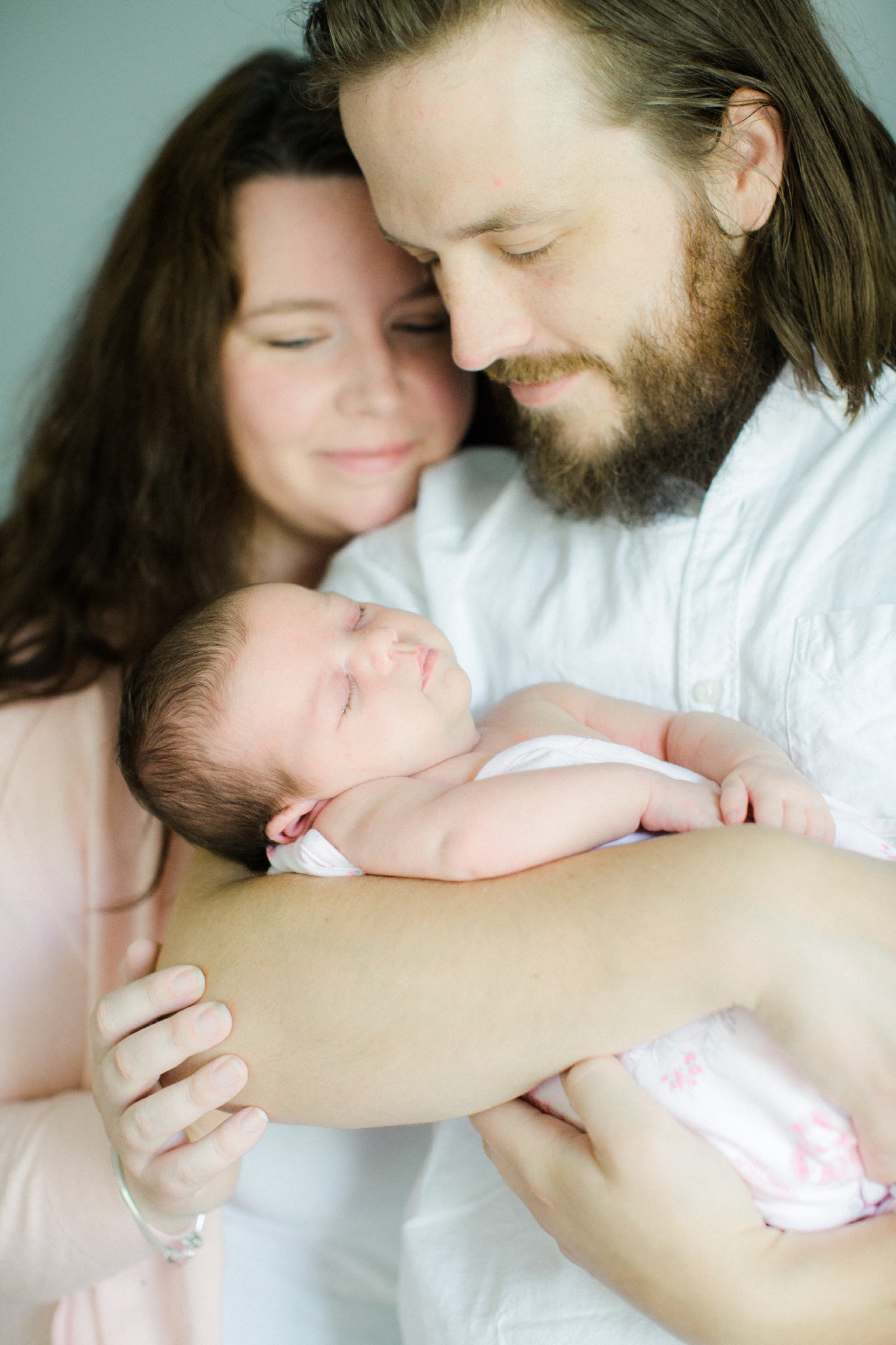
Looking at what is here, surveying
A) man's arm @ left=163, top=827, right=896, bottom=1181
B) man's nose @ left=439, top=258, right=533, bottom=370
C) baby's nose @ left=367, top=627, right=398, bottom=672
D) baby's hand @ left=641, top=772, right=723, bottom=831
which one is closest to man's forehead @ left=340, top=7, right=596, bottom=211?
man's nose @ left=439, top=258, right=533, bottom=370

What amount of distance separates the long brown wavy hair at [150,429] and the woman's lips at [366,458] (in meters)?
0.28

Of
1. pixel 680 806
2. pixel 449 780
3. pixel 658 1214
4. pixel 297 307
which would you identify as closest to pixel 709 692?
pixel 680 806

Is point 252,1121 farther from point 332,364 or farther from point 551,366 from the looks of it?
point 332,364

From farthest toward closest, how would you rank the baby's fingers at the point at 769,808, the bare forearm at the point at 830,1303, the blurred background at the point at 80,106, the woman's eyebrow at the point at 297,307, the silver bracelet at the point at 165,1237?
the blurred background at the point at 80,106, the woman's eyebrow at the point at 297,307, the silver bracelet at the point at 165,1237, the baby's fingers at the point at 769,808, the bare forearm at the point at 830,1303

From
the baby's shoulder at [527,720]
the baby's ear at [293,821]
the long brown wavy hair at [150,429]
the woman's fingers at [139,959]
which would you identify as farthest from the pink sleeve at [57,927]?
the baby's shoulder at [527,720]

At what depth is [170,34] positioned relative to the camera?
315 centimetres

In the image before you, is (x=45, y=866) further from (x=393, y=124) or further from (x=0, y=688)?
(x=393, y=124)

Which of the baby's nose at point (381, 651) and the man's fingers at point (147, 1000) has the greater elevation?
the baby's nose at point (381, 651)

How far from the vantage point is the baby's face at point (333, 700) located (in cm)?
152

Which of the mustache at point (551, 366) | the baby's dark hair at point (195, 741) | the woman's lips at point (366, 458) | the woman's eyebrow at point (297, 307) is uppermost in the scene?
the woman's eyebrow at point (297, 307)

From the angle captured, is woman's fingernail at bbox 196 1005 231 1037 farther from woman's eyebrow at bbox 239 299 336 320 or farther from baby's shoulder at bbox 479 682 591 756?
woman's eyebrow at bbox 239 299 336 320

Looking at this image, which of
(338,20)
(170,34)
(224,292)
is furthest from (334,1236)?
(170,34)

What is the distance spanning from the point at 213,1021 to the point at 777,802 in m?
0.79

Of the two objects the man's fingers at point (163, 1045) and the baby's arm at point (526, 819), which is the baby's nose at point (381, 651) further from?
the man's fingers at point (163, 1045)
